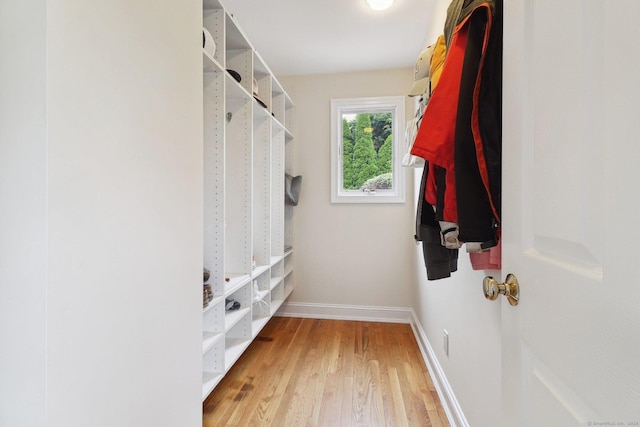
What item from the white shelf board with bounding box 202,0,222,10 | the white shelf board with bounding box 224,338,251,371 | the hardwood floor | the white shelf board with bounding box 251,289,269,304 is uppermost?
the white shelf board with bounding box 202,0,222,10

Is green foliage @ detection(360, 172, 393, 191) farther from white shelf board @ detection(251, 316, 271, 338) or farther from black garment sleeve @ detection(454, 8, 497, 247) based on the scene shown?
black garment sleeve @ detection(454, 8, 497, 247)

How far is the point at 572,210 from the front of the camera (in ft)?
1.51

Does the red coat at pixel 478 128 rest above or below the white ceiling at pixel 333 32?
below

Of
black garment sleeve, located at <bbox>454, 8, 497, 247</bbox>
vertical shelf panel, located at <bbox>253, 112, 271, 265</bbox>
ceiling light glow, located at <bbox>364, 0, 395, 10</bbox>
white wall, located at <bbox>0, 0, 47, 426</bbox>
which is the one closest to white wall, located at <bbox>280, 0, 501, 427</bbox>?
vertical shelf panel, located at <bbox>253, 112, 271, 265</bbox>

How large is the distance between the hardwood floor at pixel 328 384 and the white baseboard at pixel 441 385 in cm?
4

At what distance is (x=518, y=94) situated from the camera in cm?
61

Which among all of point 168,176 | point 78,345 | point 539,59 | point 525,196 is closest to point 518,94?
point 539,59

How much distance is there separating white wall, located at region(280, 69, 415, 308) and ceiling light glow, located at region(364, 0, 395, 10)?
36.4 inches

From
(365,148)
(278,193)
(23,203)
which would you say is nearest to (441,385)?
(278,193)

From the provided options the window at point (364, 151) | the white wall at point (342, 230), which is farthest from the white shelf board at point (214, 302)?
the window at point (364, 151)

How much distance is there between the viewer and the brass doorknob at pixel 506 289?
24.6 inches

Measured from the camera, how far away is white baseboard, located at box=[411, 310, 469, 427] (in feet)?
4.47

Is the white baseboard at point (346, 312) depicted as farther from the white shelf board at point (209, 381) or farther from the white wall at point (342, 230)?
the white shelf board at point (209, 381)

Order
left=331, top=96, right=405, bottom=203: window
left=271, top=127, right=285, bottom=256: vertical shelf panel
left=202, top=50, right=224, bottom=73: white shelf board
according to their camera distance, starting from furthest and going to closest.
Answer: left=331, top=96, right=405, bottom=203: window < left=271, top=127, right=285, bottom=256: vertical shelf panel < left=202, top=50, right=224, bottom=73: white shelf board
